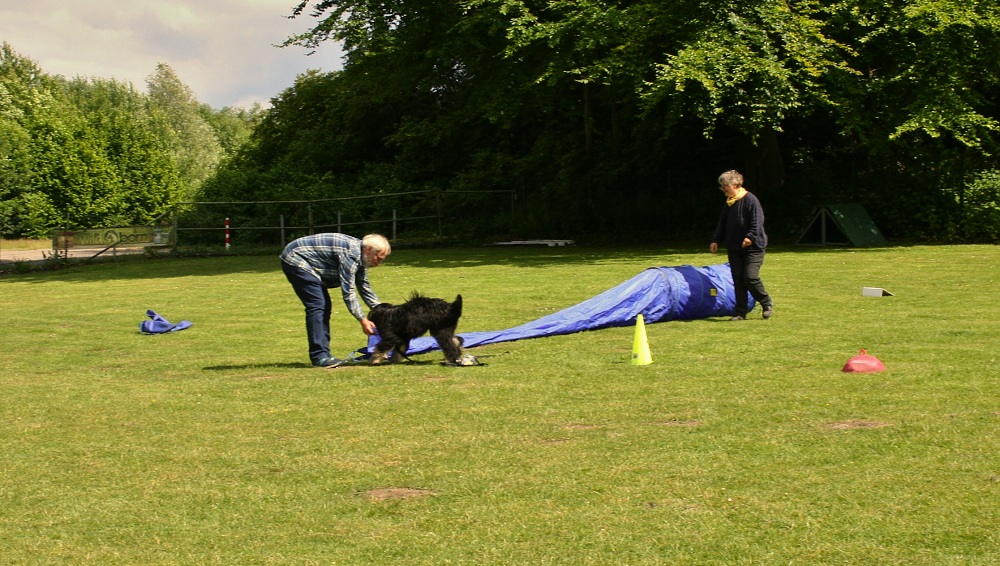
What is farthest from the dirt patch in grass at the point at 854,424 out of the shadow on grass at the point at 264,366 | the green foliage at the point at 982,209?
the green foliage at the point at 982,209

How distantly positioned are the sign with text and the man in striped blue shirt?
25.5 m

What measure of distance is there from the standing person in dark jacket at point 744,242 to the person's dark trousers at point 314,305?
5.32m

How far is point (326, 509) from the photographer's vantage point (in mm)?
5684

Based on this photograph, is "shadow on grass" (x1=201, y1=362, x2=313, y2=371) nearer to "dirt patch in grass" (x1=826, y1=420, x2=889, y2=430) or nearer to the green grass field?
the green grass field

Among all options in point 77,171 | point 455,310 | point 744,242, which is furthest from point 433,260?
point 77,171

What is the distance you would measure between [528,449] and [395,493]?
1198 millimetres

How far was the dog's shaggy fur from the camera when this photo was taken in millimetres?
10336

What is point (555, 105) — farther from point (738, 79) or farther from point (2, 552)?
point (2, 552)

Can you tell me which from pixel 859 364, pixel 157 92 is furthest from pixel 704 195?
pixel 157 92

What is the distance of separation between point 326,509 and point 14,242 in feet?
168

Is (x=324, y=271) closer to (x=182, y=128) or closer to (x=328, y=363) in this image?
(x=328, y=363)

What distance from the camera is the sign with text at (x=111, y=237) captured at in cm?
3353

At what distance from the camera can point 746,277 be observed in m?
13.4

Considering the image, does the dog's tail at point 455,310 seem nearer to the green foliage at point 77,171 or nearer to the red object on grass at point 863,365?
the red object on grass at point 863,365
